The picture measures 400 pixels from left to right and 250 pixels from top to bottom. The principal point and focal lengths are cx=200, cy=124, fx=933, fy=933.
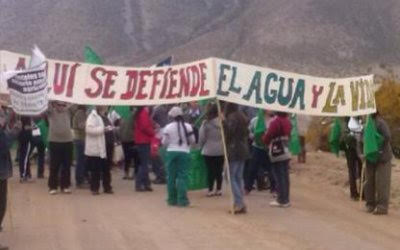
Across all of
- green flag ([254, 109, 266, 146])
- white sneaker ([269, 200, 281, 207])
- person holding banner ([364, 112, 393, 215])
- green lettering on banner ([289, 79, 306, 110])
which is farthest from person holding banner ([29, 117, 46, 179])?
person holding banner ([364, 112, 393, 215])

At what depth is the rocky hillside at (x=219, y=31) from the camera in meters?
61.8

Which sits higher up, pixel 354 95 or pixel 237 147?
pixel 354 95

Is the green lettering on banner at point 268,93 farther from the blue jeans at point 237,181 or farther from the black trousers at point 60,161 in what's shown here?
the black trousers at point 60,161

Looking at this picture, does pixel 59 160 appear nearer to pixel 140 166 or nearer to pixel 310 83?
pixel 140 166

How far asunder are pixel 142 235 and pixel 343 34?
5450cm

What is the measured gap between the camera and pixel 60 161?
16500 mm

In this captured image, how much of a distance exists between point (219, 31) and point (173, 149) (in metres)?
51.8

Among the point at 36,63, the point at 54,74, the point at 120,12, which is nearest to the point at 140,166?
the point at 54,74

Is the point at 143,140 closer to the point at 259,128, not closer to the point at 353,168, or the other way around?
the point at 259,128

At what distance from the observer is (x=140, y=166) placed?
667 inches

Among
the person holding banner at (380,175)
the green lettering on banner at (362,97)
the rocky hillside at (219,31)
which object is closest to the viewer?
the person holding banner at (380,175)

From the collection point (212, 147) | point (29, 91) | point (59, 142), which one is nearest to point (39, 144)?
point (59, 142)

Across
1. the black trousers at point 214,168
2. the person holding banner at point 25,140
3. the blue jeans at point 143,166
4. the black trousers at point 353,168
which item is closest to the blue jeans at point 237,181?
the black trousers at point 214,168

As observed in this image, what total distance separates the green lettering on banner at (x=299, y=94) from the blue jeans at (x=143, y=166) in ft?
9.94
